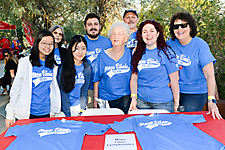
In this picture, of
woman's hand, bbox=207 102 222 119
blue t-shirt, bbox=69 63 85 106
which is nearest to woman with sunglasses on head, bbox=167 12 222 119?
woman's hand, bbox=207 102 222 119

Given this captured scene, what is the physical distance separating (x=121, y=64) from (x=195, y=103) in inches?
42.5

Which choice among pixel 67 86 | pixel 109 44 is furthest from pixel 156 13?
pixel 67 86

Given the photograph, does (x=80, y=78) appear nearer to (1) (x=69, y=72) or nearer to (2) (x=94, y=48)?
(1) (x=69, y=72)

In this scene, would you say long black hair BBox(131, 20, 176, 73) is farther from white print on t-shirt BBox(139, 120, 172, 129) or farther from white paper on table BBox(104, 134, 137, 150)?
white paper on table BBox(104, 134, 137, 150)

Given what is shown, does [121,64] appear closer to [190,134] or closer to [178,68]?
[178,68]

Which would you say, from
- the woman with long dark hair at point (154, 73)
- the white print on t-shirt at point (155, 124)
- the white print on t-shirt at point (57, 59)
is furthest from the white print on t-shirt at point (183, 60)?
the white print on t-shirt at point (57, 59)

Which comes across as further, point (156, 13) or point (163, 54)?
point (156, 13)

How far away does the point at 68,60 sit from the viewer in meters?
2.63

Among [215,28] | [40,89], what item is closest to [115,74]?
[40,89]

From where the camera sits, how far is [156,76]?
7.64 feet

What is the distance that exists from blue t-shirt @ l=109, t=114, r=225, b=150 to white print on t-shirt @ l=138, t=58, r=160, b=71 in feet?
2.09

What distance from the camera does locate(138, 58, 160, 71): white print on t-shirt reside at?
91.9 inches

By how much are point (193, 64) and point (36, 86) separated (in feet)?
6.29

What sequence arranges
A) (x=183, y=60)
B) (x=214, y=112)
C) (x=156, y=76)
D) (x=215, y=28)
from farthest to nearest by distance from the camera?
(x=215, y=28) → (x=183, y=60) → (x=156, y=76) → (x=214, y=112)
